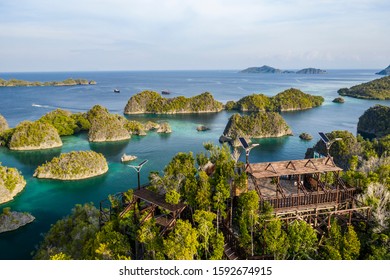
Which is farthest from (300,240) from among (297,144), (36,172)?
(297,144)

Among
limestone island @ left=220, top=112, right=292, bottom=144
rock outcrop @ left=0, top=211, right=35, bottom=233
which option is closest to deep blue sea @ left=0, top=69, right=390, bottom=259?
rock outcrop @ left=0, top=211, right=35, bottom=233

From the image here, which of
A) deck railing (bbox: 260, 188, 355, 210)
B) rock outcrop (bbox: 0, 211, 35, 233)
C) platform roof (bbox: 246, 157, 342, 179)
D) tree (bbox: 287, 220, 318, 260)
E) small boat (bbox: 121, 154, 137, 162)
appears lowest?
rock outcrop (bbox: 0, 211, 35, 233)

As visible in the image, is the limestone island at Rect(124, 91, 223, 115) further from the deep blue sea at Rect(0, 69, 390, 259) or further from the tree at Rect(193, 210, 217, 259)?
the tree at Rect(193, 210, 217, 259)

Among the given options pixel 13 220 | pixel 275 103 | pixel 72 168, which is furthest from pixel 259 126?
pixel 13 220

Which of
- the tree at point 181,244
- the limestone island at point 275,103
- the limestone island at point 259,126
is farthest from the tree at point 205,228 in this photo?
the limestone island at point 275,103

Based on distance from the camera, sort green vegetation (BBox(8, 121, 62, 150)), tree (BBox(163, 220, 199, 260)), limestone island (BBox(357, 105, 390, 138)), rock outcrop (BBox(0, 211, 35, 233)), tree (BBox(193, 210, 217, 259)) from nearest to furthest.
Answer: tree (BBox(163, 220, 199, 260))
tree (BBox(193, 210, 217, 259))
rock outcrop (BBox(0, 211, 35, 233))
green vegetation (BBox(8, 121, 62, 150))
limestone island (BBox(357, 105, 390, 138))

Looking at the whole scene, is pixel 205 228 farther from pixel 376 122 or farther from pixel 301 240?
pixel 376 122

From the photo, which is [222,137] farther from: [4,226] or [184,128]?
[4,226]
